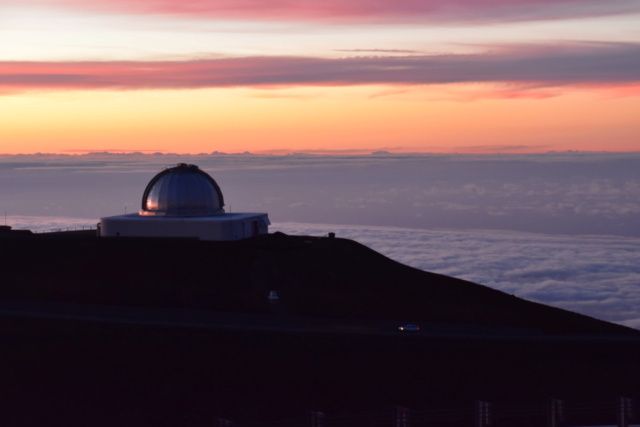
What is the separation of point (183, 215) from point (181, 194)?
1532 millimetres

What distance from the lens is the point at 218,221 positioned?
2512 inches

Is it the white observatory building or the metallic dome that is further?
the metallic dome

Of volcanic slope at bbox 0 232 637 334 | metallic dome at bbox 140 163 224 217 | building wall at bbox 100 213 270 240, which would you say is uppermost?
metallic dome at bbox 140 163 224 217

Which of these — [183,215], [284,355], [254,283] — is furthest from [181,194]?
[284,355]

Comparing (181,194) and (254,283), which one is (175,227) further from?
(254,283)

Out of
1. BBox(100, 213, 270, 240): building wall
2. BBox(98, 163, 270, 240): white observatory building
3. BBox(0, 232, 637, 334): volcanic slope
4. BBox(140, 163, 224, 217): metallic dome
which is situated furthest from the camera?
BBox(140, 163, 224, 217): metallic dome

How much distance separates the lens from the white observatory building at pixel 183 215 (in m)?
64.2

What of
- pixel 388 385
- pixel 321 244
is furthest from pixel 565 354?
pixel 321 244

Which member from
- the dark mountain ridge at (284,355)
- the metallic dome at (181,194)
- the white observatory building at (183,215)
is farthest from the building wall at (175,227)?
the dark mountain ridge at (284,355)

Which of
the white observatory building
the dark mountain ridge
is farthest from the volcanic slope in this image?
the white observatory building

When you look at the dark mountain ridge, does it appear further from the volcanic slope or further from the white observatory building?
the white observatory building

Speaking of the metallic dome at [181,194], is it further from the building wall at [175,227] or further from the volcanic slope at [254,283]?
the volcanic slope at [254,283]

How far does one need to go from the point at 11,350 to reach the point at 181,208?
28.1 m

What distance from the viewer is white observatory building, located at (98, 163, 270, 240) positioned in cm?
6419
